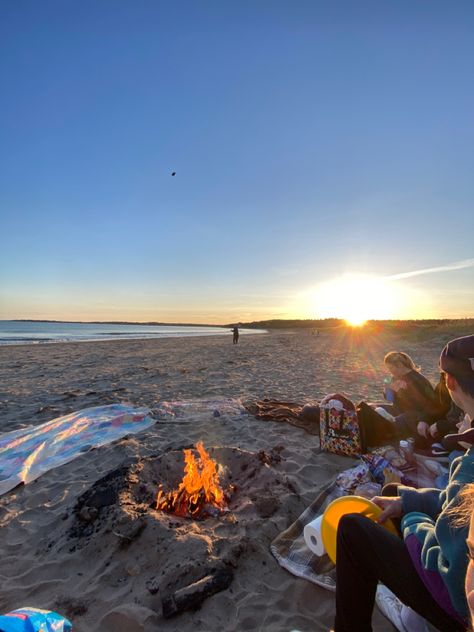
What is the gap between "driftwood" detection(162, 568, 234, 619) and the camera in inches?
107

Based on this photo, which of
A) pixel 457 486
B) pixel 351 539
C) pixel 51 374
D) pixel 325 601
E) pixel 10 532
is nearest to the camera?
pixel 457 486

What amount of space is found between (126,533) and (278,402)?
5113 mm

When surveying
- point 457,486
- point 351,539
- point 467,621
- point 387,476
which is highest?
point 457,486

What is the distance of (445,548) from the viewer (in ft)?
5.79

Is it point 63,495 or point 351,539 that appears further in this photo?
point 63,495

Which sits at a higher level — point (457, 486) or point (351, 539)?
point (457, 486)

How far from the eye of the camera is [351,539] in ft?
7.02

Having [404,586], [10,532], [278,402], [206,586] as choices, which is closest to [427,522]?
[404,586]

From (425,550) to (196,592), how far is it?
6.16 ft

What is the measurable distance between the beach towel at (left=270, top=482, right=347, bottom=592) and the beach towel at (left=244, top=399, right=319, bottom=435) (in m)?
2.72

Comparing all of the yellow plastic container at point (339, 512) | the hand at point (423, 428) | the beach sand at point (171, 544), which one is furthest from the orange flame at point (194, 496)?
the hand at point (423, 428)

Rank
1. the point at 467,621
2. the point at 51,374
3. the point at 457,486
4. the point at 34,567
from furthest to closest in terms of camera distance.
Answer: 1. the point at 51,374
2. the point at 34,567
3. the point at 457,486
4. the point at 467,621

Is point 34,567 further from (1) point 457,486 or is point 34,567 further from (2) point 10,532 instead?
(1) point 457,486

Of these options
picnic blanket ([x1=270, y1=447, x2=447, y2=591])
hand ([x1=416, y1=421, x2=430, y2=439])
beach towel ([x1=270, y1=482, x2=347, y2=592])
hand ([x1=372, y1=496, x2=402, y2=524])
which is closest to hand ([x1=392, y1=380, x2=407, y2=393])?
hand ([x1=416, y1=421, x2=430, y2=439])
